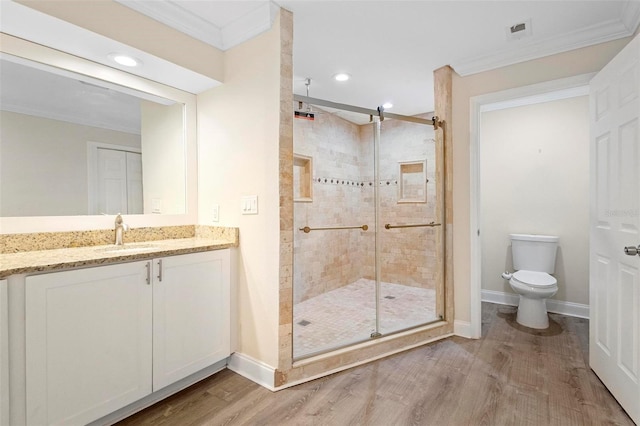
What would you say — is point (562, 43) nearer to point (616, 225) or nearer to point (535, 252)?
point (616, 225)

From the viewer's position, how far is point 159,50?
6.16 feet

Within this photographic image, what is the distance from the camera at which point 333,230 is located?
294 cm

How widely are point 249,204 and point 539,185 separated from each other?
317 centimetres

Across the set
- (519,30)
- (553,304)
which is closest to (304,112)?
(519,30)

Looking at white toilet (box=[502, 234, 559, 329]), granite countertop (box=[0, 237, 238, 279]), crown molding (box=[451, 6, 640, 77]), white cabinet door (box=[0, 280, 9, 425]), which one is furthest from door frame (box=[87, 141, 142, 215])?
white toilet (box=[502, 234, 559, 329])

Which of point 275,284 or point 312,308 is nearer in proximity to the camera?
point 275,284

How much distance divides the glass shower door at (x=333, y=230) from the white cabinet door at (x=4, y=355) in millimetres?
1624

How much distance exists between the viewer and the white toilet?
278 centimetres

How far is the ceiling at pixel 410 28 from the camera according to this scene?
1.90m

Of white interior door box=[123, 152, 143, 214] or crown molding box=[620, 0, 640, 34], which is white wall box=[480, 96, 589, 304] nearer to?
crown molding box=[620, 0, 640, 34]

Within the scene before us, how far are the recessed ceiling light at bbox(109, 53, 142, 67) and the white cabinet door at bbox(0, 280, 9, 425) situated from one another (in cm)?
138

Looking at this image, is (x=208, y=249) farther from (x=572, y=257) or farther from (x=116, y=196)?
(x=572, y=257)

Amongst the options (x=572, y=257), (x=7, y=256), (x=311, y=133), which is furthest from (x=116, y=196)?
(x=572, y=257)

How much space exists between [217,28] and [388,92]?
195 centimetres
